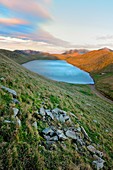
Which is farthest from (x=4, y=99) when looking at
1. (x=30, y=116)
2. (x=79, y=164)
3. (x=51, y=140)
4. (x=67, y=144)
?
(x=79, y=164)

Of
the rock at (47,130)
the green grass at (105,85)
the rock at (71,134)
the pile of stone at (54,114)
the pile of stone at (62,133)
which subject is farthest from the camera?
the green grass at (105,85)

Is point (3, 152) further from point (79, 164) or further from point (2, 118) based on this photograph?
point (79, 164)

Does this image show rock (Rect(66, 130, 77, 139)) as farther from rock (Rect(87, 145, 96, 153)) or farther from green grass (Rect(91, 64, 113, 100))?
green grass (Rect(91, 64, 113, 100))

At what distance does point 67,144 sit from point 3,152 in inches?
162

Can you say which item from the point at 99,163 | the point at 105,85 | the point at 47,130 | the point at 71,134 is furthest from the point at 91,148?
the point at 105,85

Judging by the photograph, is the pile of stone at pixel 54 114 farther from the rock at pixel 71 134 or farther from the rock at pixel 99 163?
the rock at pixel 99 163

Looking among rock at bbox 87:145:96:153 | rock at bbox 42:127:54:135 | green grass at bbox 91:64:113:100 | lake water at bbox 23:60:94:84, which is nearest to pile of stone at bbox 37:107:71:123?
rock at bbox 42:127:54:135

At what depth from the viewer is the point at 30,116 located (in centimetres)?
1042

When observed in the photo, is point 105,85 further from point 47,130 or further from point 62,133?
point 47,130

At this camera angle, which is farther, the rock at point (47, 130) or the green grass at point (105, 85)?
the green grass at point (105, 85)

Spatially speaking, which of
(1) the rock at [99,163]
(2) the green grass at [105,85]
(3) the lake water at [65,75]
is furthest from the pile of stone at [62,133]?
(3) the lake water at [65,75]

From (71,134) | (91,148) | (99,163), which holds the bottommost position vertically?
(99,163)

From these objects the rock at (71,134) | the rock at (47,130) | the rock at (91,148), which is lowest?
Result: the rock at (91,148)

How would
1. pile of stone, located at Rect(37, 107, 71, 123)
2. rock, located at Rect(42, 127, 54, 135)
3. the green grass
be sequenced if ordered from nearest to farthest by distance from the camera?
rock, located at Rect(42, 127, 54, 135) < pile of stone, located at Rect(37, 107, 71, 123) < the green grass
